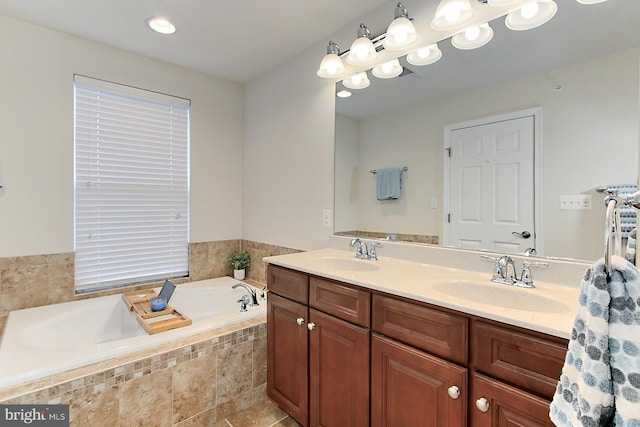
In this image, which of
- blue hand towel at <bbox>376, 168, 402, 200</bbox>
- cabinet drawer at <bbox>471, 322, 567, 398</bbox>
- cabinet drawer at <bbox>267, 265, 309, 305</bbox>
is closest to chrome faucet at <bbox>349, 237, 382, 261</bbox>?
blue hand towel at <bbox>376, 168, 402, 200</bbox>

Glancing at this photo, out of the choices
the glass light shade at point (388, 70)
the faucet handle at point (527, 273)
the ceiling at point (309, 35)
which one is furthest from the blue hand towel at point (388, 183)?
the faucet handle at point (527, 273)

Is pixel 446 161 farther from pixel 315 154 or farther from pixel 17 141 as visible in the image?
pixel 17 141

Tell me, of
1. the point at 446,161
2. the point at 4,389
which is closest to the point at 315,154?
the point at 446,161

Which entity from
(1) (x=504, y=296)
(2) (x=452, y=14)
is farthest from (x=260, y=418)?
(2) (x=452, y=14)

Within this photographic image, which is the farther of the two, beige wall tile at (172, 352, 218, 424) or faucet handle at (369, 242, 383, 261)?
faucet handle at (369, 242, 383, 261)

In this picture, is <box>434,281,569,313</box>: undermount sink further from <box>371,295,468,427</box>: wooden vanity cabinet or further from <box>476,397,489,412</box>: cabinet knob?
<box>476,397,489,412</box>: cabinet knob

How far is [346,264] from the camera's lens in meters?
1.88

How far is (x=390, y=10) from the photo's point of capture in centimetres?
185

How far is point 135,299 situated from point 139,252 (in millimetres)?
445

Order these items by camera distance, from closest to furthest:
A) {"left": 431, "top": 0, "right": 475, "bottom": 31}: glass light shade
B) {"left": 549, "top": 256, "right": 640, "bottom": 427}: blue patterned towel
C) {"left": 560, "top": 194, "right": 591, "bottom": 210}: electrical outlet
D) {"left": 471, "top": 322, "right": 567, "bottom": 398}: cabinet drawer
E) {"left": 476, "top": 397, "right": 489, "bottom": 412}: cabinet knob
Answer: {"left": 549, "top": 256, "right": 640, "bottom": 427}: blue patterned towel → {"left": 471, "top": 322, "right": 567, "bottom": 398}: cabinet drawer → {"left": 476, "top": 397, "right": 489, "bottom": 412}: cabinet knob → {"left": 560, "top": 194, "right": 591, "bottom": 210}: electrical outlet → {"left": 431, "top": 0, "right": 475, "bottom": 31}: glass light shade

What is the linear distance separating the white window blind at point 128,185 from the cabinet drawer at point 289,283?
55.9 inches

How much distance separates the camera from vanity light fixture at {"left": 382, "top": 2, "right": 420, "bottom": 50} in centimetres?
163

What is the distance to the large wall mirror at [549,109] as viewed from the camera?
3.89 feet

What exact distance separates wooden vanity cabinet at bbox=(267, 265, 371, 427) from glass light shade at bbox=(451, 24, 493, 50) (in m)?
1.34
